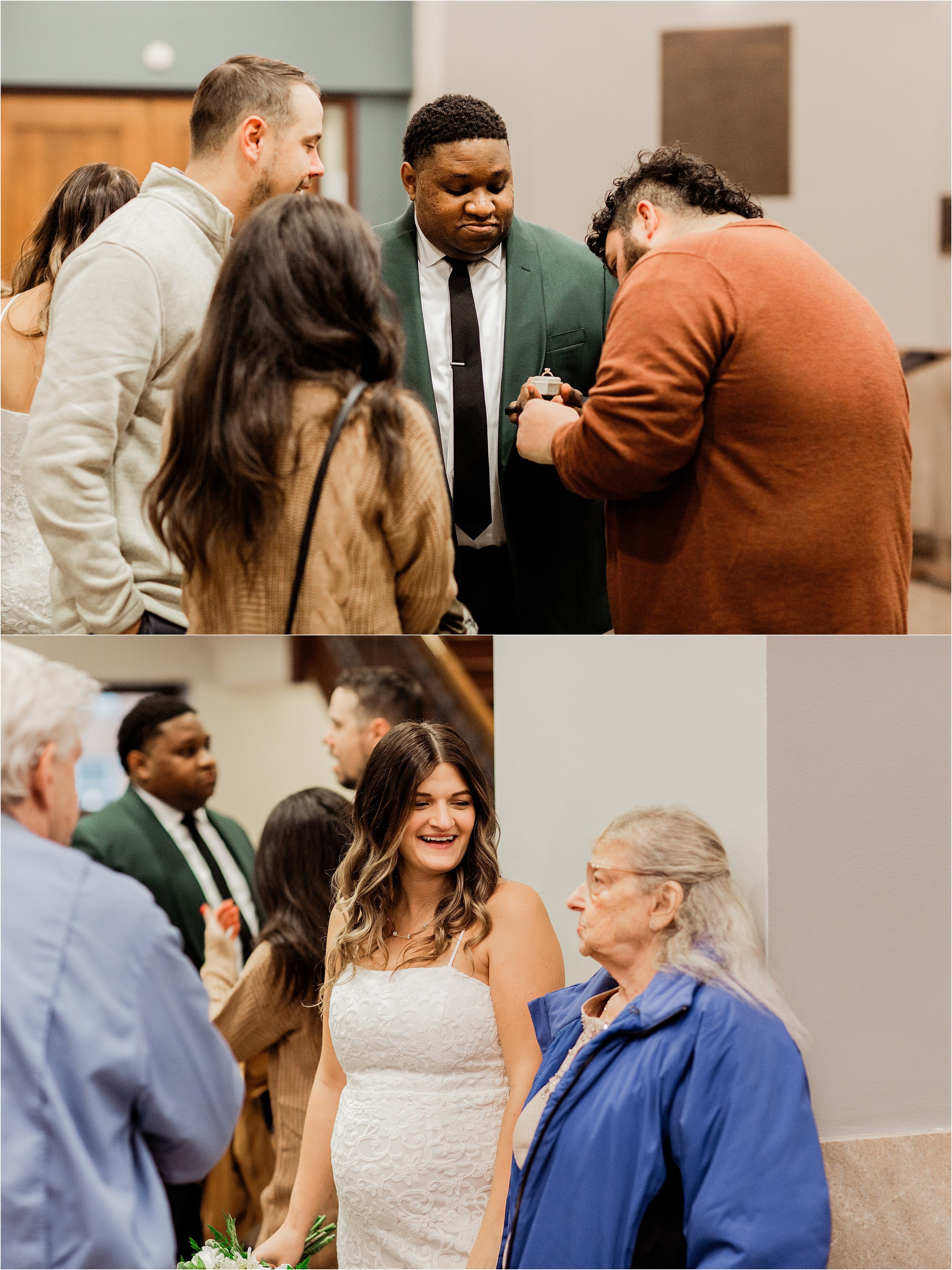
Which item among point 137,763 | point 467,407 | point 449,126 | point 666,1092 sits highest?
point 449,126

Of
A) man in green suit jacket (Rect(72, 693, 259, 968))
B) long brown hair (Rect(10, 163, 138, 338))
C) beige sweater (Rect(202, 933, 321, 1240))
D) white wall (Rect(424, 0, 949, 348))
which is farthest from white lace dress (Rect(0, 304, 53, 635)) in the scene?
white wall (Rect(424, 0, 949, 348))

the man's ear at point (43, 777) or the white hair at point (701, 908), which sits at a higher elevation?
the man's ear at point (43, 777)

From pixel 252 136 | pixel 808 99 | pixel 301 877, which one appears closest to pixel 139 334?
pixel 252 136

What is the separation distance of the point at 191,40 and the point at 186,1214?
212 cm

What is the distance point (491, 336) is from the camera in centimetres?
185

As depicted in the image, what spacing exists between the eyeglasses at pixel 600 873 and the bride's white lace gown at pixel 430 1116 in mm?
242

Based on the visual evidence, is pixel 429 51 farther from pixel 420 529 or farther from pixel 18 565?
pixel 18 565

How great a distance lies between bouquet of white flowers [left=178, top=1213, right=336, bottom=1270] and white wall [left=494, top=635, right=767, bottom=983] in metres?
A: 0.64

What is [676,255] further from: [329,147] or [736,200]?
[329,147]

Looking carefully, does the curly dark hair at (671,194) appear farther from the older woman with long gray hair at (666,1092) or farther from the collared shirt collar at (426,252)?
the older woman with long gray hair at (666,1092)

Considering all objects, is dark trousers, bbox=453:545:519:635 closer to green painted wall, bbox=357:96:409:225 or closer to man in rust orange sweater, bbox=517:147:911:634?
man in rust orange sweater, bbox=517:147:911:634

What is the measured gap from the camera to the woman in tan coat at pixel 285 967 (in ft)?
6.11

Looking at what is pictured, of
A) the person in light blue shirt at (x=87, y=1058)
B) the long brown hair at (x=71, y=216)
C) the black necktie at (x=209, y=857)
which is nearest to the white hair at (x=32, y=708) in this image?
the person in light blue shirt at (x=87, y=1058)

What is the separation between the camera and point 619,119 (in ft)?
7.03
